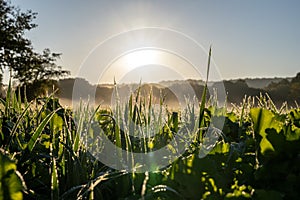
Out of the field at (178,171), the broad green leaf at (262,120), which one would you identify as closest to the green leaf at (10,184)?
the field at (178,171)

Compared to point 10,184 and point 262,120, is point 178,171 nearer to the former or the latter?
point 262,120

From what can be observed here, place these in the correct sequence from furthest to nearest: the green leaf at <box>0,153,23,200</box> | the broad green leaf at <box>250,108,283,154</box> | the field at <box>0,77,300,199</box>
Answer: the broad green leaf at <box>250,108,283,154</box> → the field at <box>0,77,300,199</box> → the green leaf at <box>0,153,23,200</box>

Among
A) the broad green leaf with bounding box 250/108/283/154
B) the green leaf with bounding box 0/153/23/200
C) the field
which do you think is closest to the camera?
the green leaf with bounding box 0/153/23/200

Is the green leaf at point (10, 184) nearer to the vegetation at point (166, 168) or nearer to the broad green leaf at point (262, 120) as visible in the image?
the vegetation at point (166, 168)

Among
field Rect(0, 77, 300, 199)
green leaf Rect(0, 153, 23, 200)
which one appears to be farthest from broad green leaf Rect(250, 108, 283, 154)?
green leaf Rect(0, 153, 23, 200)

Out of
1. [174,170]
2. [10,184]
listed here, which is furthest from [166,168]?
[10,184]

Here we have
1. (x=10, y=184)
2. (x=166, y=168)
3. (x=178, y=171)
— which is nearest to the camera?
(x=10, y=184)

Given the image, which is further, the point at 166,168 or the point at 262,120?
the point at 166,168

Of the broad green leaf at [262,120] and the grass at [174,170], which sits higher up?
the broad green leaf at [262,120]

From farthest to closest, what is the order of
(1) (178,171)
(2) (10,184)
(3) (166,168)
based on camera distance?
(3) (166,168) → (1) (178,171) → (2) (10,184)

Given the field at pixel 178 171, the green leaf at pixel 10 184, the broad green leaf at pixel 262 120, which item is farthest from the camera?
the broad green leaf at pixel 262 120

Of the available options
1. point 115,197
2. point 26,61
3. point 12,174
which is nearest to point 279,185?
point 115,197

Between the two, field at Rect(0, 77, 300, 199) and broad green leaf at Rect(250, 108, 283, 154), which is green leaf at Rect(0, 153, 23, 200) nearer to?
field at Rect(0, 77, 300, 199)

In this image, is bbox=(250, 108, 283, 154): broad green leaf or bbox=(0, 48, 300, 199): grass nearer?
bbox=(0, 48, 300, 199): grass
